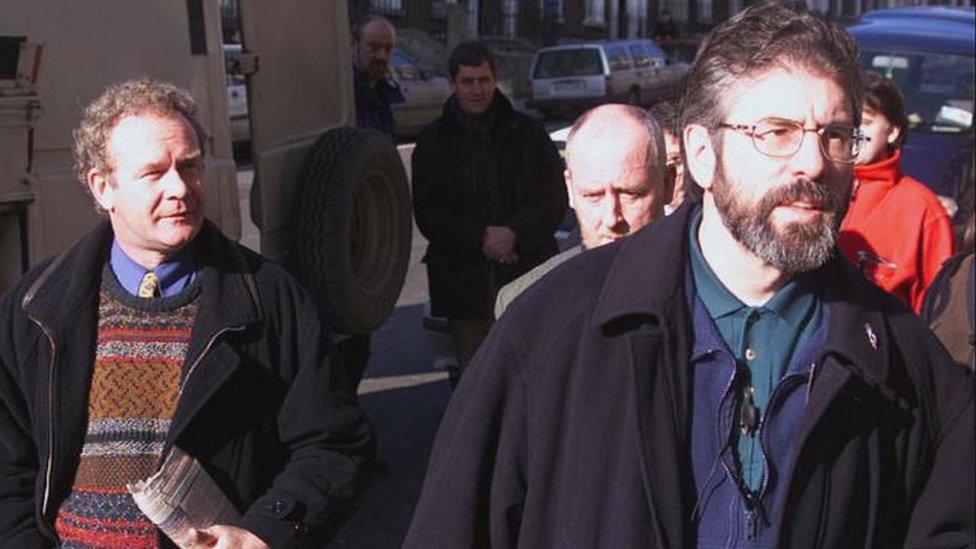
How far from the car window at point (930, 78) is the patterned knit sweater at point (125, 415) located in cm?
1012

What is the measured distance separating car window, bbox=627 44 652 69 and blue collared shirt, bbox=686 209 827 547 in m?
37.1

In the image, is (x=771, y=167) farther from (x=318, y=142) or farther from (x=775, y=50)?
(x=318, y=142)

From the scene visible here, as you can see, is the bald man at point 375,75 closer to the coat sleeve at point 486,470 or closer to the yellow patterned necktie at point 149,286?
the yellow patterned necktie at point 149,286

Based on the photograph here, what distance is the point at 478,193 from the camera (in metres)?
7.22

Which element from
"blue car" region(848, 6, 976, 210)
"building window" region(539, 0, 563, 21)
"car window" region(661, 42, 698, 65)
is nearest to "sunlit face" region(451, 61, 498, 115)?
"blue car" region(848, 6, 976, 210)

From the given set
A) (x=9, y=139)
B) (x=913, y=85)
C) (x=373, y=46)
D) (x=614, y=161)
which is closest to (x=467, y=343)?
(x=373, y=46)

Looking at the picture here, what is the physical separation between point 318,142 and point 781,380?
4170 millimetres

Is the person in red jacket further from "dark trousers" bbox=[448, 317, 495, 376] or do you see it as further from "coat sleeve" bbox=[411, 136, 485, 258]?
"dark trousers" bbox=[448, 317, 495, 376]

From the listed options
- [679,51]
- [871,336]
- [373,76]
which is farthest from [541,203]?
[679,51]

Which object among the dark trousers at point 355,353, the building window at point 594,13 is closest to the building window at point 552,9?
the building window at point 594,13

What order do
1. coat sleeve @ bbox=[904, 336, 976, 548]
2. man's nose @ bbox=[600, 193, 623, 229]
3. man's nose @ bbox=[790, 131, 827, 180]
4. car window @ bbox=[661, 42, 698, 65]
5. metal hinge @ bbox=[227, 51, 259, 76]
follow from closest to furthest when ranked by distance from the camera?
man's nose @ bbox=[790, 131, 827, 180], coat sleeve @ bbox=[904, 336, 976, 548], man's nose @ bbox=[600, 193, 623, 229], metal hinge @ bbox=[227, 51, 259, 76], car window @ bbox=[661, 42, 698, 65]

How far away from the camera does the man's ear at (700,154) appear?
2.66 meters

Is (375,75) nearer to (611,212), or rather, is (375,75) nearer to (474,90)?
(474,90)

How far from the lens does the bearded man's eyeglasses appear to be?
2541mm
